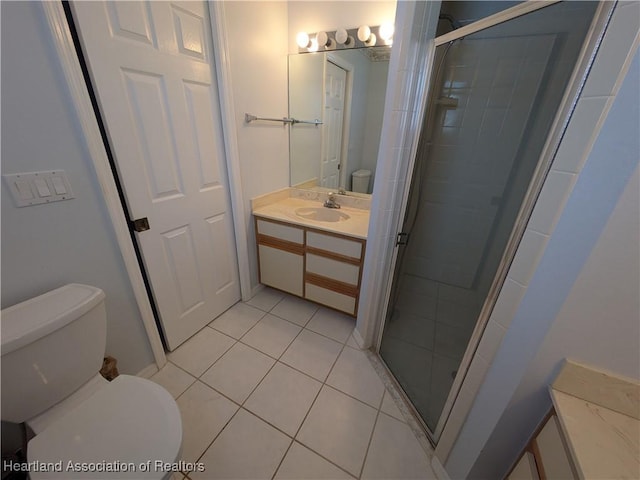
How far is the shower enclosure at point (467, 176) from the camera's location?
0.73 m

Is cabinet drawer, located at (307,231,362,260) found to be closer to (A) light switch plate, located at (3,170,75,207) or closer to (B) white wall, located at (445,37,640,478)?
(B) white wall, located at (445,37,640,478)

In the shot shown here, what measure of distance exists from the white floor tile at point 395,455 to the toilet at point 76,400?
84cm

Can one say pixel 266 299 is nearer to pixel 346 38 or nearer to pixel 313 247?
pixel 313 247

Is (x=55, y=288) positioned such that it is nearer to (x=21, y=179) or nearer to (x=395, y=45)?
(x=21, y=179)

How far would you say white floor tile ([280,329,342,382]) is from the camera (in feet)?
4.98

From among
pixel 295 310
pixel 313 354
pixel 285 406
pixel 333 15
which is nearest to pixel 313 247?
pixel 295 310

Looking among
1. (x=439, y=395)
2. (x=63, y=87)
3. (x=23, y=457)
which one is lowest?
(x=23, y=457)

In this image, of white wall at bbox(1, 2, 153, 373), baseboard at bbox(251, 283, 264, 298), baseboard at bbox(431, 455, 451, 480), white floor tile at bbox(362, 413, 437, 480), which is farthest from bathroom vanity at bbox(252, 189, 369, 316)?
white wall at bbox(1, 2, 153, 373)

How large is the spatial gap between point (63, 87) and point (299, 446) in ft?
5.80

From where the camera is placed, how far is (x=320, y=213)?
6.66 feet

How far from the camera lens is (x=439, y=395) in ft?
3.78

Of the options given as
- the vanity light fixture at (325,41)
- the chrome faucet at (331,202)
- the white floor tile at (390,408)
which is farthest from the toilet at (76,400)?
the vanity light fixture at (325,41)

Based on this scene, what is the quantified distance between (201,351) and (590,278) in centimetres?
188

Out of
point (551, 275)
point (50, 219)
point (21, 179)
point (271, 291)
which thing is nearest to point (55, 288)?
point (50, 219)
